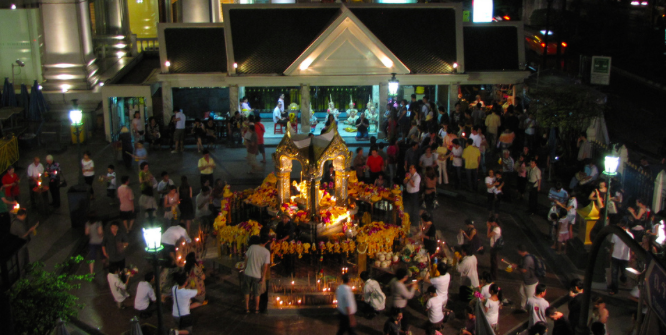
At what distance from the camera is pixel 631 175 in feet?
55.6

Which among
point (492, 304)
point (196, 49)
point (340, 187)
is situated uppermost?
point (196, 49)

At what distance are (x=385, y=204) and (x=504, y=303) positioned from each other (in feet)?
15.8

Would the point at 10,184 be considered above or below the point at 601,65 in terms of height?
below

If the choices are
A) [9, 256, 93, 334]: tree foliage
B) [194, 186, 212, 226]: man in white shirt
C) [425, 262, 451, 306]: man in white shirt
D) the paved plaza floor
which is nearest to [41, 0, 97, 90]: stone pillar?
the paved plaza floor

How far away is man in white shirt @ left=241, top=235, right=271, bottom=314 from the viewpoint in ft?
39.6

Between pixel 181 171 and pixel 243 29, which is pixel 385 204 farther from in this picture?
pixel 243 29

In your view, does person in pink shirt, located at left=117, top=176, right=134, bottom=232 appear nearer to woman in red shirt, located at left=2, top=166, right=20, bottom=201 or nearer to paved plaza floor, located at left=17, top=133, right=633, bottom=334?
paved plaza floor, located at left=17, top=133, right=633, bottom=334

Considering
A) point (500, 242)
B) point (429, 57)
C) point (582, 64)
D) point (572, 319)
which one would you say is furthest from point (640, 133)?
point (572, 319)

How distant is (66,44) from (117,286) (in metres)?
18.6

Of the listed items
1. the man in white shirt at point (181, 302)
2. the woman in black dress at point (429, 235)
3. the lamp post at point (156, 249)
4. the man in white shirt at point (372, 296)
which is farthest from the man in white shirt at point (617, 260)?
the lamp post at point (156, 249)

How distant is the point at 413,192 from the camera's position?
16.7 meters

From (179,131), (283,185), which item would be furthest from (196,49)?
(283,185)

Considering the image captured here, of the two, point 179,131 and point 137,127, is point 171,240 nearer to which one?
point 137,127

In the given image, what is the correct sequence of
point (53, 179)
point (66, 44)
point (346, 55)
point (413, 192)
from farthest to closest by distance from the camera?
point (66, 44) → point (346, 55) → point (53, 179) → point (413, 192)
